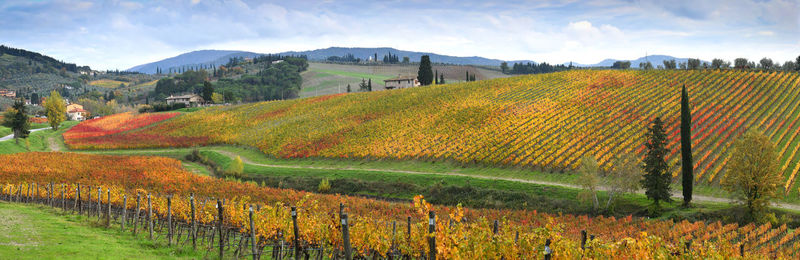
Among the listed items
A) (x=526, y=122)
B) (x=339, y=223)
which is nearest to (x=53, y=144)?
(x=526, y=122)

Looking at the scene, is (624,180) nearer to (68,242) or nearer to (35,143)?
(68,242)

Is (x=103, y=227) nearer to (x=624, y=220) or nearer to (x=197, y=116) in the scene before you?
(x=624, y=220)

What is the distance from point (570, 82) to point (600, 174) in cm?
5024

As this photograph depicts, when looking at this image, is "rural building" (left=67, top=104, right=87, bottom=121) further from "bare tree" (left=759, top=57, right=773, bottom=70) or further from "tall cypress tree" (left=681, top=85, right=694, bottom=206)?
"bare tree" (left=759, top=57, right=773, bottom=70)

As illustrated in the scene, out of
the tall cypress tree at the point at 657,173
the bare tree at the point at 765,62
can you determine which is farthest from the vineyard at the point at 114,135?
the bare tree at the point at 765,62

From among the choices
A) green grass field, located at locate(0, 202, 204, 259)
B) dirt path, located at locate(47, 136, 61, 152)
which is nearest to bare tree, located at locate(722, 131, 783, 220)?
green grass field, located at locate(0, 202, 204, 259)

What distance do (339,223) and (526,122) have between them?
2106 inches

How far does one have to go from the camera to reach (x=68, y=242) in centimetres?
1783

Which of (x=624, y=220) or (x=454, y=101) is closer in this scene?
(x=624, y=220)

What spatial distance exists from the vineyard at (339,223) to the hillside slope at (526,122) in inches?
707

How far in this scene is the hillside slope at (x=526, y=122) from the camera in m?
53.1

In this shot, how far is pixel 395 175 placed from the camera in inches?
2046

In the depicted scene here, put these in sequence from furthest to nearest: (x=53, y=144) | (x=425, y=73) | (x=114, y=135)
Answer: (x=425, y=73)
(x=114, y=135)
(x=53, y=144)

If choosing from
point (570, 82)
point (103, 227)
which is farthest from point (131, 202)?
point (570, 82)
